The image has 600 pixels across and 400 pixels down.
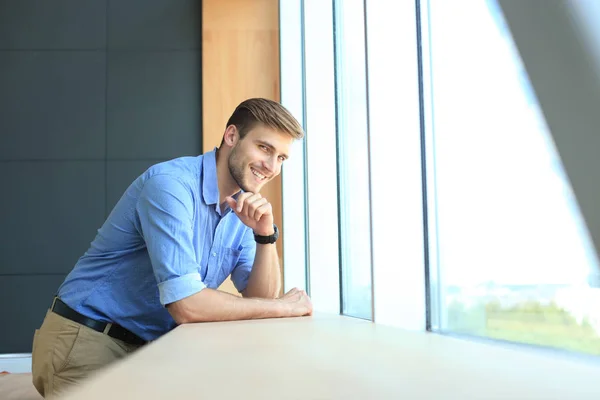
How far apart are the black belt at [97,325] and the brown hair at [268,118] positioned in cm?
70

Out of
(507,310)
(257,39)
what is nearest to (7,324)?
(257,39)

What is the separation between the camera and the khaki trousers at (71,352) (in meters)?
1.85

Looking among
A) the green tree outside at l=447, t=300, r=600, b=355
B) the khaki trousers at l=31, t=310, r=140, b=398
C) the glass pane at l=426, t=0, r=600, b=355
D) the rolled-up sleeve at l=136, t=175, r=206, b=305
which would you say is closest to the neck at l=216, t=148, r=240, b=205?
the rolled-up sleeve at l=136, t=175, r=206, b=305

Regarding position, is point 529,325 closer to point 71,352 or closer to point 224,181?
point 224,181

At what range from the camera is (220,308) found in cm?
166

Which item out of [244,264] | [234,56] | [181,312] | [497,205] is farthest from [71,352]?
[234,56]

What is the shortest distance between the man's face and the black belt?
22.1 inches

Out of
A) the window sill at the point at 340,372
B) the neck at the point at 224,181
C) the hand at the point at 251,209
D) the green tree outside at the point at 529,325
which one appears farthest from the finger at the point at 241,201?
the window sill at the point at 340,372

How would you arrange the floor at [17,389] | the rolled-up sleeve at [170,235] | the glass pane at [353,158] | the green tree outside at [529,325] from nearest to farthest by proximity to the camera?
the green tree outside at [529,325]
the rolled-up sleeve at [170,235]
the glass pane at [353,158]
the floor at [17,389]

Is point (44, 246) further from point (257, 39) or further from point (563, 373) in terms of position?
point (563, 373)

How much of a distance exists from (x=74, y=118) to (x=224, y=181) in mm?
2747

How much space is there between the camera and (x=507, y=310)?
120 cm

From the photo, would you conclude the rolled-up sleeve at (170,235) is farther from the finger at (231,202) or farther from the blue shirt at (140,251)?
the finger at (231,202)

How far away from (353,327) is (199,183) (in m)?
0.75
